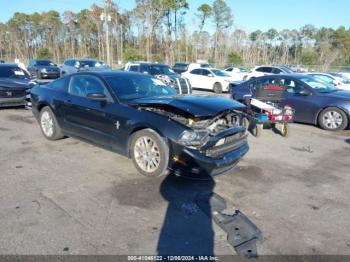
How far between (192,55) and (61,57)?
28.5m

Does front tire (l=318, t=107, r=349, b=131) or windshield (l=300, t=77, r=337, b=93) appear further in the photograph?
windshield (l=300, t=77, r=337, b=93)

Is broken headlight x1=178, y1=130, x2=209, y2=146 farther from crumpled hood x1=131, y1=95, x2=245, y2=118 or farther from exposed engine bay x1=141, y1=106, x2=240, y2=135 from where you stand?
crumpled hood x1=131, y1=95, x2=245, y2=118

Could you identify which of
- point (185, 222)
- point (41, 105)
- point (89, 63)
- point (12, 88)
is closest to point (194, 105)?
point (185, 222)

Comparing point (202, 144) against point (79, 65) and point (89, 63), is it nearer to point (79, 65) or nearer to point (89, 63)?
point (79, 65)

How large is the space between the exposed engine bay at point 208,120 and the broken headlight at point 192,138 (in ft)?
0.40

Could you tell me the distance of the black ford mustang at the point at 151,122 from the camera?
4.43m

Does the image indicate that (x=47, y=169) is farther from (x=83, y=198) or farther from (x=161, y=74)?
(x=161, y=74)

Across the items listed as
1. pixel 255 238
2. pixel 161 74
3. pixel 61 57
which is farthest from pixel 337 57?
pixel 255 238

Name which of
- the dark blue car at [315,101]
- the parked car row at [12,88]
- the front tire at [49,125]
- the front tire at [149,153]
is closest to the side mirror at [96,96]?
the front tire at [149,153]

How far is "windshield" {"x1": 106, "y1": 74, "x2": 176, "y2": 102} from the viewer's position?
5.45 m

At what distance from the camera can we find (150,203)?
402cm

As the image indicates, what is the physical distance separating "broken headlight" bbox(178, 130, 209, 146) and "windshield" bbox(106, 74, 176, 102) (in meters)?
1.41

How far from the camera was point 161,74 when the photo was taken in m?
16.6

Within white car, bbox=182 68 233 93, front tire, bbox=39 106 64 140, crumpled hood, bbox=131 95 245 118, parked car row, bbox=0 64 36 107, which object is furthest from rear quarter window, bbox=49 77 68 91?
white car, bbox=182 68 233 93
